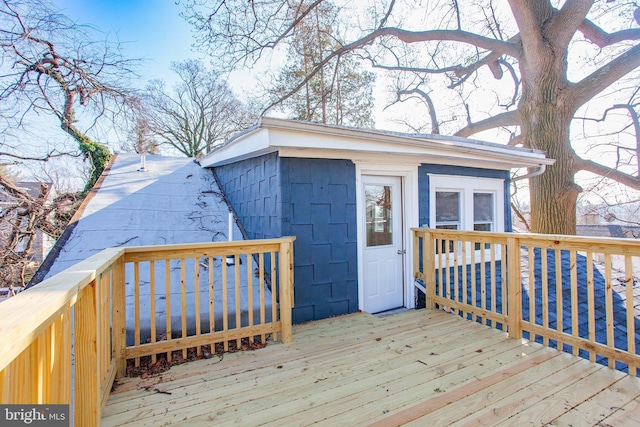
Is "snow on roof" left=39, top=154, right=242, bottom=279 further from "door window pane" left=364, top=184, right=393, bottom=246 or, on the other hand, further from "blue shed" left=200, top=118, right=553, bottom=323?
"door window pane" left=364, top=184, right=393, bottom=246

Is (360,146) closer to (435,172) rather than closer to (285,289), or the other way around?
(435,172)

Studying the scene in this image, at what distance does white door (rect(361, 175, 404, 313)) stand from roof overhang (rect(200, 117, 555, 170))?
Result: 418 mm

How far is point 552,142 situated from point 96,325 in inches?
346

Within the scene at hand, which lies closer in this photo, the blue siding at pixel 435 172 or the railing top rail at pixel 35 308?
the railing top rail at pixel 35 308

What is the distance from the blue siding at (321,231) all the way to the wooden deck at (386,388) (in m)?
0.70

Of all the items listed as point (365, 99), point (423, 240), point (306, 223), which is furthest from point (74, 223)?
point (365, 99)

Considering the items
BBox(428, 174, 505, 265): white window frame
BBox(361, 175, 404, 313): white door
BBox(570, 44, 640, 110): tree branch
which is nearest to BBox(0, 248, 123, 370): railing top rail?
BBox(361, 175, 404, 313): white door

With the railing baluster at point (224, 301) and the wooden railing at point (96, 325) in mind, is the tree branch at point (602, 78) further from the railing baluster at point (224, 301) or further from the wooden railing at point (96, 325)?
the railing baluster at point (224, 301)

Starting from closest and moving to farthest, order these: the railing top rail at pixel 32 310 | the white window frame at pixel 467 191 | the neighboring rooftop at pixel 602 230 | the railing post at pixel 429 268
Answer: the railing top rail at pixel 32 310 < the railing post at pixel 429 268 < the white window frame at pixel 467 191 < the neighboring rooftop at pixel 602 230

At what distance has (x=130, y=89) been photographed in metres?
8.06

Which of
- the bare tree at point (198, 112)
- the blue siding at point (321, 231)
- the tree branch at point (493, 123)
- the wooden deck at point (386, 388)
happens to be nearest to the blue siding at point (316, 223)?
the blue siding at point (321, 231)

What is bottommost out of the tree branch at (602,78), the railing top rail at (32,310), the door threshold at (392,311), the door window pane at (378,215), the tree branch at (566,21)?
the door threshold at (392,311)

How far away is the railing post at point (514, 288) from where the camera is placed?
3.02 metres

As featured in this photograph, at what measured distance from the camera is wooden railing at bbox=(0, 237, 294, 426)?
2.98 ft
